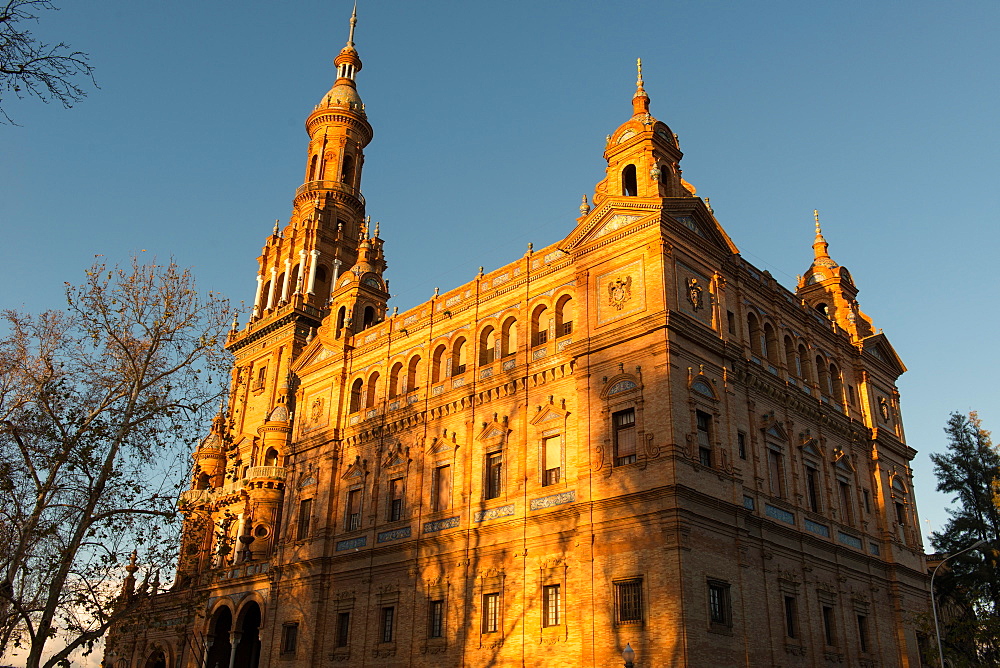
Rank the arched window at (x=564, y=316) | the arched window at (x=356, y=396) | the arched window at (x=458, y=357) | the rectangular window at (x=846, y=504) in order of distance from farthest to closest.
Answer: the arched window at (x=356, y=396) < the arched window at (x=458, y=357) < the rectangular window at (x=846, y=504) < the arched window at (x=564, y=316)

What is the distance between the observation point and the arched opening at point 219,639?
46.5 metres

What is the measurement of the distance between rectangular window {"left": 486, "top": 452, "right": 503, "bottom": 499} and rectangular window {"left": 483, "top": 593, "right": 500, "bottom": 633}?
156 inches

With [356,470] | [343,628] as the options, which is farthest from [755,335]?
[343,628]

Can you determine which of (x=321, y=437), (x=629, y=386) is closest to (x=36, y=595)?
(x=629, y=386)

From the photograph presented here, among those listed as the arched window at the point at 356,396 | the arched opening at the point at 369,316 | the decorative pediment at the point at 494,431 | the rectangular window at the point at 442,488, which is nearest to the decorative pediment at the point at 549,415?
the decorative pediment at the point at 494,431

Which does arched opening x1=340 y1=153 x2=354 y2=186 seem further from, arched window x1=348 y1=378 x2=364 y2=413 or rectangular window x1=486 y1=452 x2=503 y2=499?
rectangular window x1=486 y1=452 x2=503 y2=499

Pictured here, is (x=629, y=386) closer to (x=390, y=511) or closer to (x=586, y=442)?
(x=586, y=442)

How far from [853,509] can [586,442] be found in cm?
1432

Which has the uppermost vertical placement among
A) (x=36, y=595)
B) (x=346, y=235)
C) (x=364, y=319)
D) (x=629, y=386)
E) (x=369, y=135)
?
(x=369, y=135)

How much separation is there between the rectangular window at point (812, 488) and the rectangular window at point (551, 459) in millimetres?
10673

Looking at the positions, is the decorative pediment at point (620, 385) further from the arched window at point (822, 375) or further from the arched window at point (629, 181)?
the arched window at point (822, 375)

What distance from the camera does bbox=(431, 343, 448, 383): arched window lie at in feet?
135

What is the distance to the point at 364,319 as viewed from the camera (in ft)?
159

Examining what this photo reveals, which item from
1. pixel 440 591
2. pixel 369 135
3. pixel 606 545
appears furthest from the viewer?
pixel 369 135
